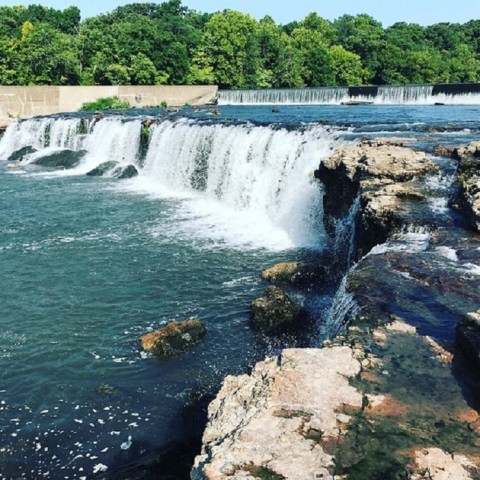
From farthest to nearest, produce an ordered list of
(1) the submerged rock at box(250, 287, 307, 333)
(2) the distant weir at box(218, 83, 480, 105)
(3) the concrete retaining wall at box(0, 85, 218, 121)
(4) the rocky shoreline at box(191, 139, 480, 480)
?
(2) the distant weir at box(218, 83, 480, 105), (3) the concrete retaining wall at box(0, 85, 218, 121), (1) the submerged rock at box(250, 287, 307, 333), (4) the rocky shoreline at box(191, 139, 480, 480)

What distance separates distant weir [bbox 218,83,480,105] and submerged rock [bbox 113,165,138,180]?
2531 centimetres

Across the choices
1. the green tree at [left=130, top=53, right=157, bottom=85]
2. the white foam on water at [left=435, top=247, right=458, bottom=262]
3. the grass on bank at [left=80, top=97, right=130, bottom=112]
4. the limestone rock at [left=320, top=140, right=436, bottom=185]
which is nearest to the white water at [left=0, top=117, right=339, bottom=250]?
the limestone rock at [left=320, top=140, right=436, bottom=185]

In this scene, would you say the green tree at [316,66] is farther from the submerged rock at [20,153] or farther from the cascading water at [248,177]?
the cascading water at [248,177]

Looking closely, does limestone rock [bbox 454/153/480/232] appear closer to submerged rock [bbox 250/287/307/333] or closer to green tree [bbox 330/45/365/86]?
submerged rock [bbox 250/287/307/333]

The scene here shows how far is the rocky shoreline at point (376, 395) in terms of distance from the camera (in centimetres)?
428

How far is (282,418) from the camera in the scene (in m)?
4.73

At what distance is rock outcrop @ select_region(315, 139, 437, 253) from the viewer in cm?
1050

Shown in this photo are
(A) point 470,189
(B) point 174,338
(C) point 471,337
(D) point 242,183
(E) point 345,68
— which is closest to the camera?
(C) point 471,337

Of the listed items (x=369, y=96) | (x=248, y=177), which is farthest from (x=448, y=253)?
(x=369, y=96)

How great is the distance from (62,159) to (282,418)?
86.7 ft

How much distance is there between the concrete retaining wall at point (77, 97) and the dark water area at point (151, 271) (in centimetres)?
1890

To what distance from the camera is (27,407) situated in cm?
798

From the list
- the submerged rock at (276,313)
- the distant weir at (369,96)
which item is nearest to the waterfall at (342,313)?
the submerged rock at (276,313)

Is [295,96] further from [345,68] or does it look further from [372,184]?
[372,184]
